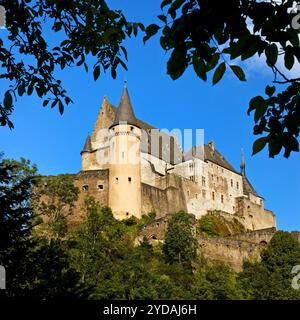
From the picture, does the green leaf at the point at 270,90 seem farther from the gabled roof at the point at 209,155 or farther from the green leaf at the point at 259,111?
the gabled roof at the point at 209,155

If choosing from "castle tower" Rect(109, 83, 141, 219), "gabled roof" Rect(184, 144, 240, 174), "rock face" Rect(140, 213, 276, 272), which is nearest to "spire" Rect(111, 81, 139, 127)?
"castle tower" Rect(109, 83, 141, 219)

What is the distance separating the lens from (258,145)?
148 inches

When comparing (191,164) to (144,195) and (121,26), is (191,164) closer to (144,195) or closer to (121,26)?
(144,195)

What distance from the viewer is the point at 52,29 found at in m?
6.86

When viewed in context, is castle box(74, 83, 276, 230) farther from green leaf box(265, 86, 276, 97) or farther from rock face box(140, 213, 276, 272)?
green leaf box(265, 86, 276, 97)

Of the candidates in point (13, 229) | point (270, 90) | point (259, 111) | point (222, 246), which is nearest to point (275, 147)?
point (259, 111)

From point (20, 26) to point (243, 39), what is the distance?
4196 millimetres

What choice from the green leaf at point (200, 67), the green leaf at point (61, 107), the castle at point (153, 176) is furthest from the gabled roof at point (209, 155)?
the green leaf at point (200, 67)

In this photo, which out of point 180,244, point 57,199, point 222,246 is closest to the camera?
point 180,244

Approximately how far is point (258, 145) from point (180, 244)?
33.5 m

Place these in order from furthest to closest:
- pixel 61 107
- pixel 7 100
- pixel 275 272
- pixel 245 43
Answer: pixel 275 272
pixel 61 107
pixel 7 100
pixel 245 43

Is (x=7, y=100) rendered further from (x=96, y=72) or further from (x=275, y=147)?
(x=275, y=147)

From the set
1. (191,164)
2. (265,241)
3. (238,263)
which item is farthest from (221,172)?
(238,263)

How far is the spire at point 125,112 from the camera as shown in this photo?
46438 mm
